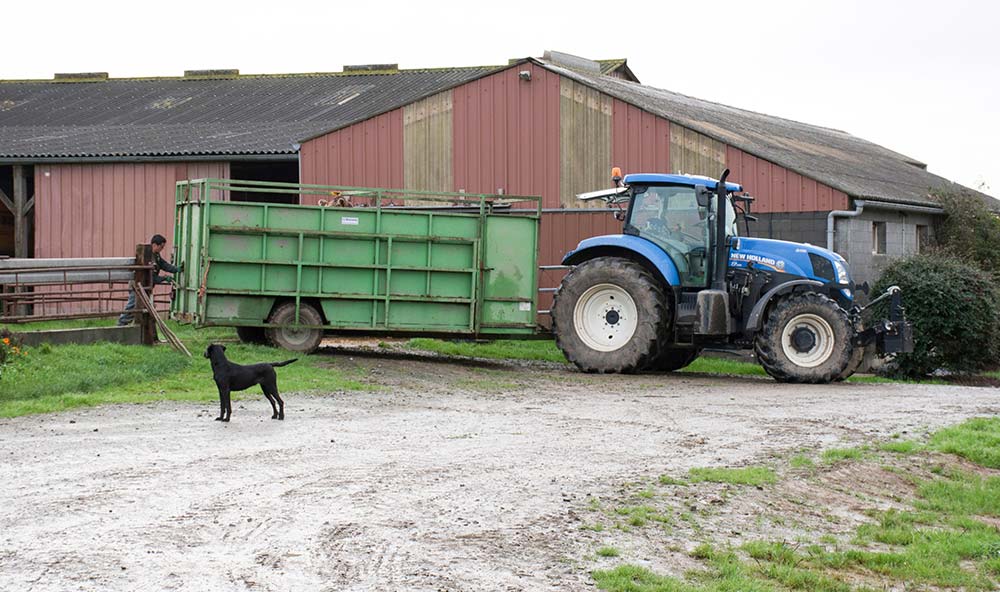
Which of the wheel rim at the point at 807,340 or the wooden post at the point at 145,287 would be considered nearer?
the wheel rim at the point at 807,340

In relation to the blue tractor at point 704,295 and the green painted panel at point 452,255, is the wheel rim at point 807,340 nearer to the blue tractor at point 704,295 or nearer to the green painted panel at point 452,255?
the blue tractor at point 704,295

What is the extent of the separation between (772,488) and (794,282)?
7.72m

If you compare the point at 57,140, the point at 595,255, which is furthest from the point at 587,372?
the point at 57,140

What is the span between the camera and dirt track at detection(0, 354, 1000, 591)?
265 inches

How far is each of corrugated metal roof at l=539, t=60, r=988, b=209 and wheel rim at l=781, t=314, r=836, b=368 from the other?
4.33 m

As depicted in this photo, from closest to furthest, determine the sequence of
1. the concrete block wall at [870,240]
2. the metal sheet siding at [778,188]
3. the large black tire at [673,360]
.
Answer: the large black tire at [673,360]
the metal sheet siding at [778,188]
the concrete block wall at [870,240]

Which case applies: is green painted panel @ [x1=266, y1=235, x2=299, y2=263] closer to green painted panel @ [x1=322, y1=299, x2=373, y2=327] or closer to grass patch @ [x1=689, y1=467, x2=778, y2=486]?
green painted panel @ [x1=322, y1=299, x2=373, y2=327]

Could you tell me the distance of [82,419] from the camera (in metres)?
12.0

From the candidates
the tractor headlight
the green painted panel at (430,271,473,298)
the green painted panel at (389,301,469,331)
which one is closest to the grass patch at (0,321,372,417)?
the green painted panel at (389,301,469,331)

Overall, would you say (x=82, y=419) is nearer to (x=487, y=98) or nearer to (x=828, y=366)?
(x=828, y=366)

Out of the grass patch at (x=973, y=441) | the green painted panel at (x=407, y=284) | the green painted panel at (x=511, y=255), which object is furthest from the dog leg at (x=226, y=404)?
the green painted panel at (x=511, y=255)

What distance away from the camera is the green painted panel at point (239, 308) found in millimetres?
18078

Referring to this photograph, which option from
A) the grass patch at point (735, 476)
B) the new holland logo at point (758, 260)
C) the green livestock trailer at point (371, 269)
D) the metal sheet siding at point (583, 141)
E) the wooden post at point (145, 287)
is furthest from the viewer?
the metal sheet siding at point (583, 141)

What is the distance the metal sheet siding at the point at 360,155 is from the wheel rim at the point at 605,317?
7.14 m
